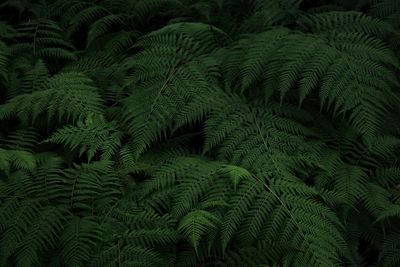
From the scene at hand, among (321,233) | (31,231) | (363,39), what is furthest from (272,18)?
(31,231)

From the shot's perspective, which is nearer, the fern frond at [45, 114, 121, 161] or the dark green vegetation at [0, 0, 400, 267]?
the dark green vegetation at [0, 0, 400, 267]

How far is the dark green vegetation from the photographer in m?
2.82

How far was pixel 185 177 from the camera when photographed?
3.17 metres

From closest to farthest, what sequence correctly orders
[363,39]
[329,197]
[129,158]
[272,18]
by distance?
[329,197], [129,158], [363,39], [272,18]

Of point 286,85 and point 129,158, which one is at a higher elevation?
point 286,85

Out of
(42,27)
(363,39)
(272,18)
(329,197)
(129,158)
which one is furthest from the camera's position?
(42,27)

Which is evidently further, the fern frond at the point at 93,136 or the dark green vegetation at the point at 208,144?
the fern frond at the point at 93,136

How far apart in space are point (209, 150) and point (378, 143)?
123 cm

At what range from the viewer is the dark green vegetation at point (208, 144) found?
9.24 feet

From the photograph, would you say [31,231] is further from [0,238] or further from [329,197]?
[329,197]

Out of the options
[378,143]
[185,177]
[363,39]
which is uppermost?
[363,39]

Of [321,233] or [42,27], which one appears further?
[42,27]

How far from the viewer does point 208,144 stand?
3.24 metres

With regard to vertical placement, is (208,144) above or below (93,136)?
above
